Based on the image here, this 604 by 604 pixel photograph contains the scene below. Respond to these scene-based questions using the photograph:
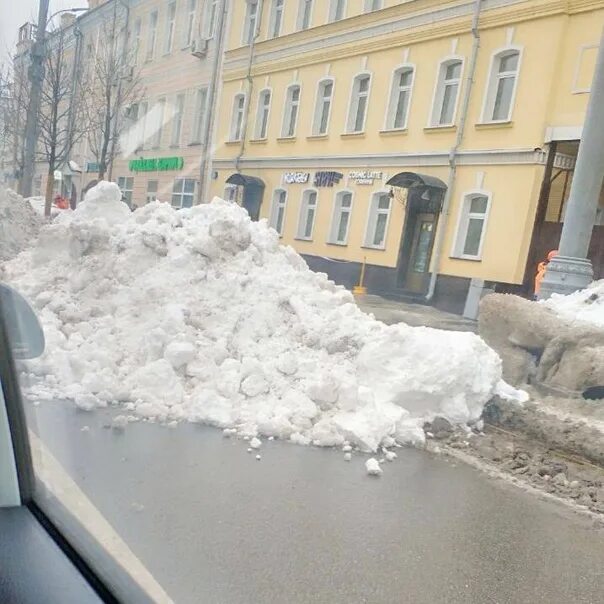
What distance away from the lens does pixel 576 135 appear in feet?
11.9

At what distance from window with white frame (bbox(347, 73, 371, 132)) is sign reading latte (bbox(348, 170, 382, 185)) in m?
0.24

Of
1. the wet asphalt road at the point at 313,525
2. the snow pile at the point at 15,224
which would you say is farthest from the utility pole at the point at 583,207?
the snow pile at the point at 15,224

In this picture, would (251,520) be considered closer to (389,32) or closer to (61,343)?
(61,343)

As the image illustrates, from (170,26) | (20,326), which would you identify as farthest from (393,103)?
(20,326)

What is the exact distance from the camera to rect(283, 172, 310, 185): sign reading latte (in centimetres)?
347

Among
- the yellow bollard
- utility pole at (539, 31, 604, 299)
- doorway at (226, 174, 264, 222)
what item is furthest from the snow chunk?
doorway at (226, 174, 264, 222)

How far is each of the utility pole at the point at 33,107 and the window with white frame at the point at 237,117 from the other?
1068 millimetres

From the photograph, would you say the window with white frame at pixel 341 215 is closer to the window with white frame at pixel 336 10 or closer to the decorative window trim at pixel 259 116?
the decorative window trim at pixel 259 116

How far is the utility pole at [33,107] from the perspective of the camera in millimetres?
2352

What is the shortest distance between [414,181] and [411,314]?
43.9 inches

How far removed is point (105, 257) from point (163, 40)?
285 centimetres

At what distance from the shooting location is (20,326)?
1785mm

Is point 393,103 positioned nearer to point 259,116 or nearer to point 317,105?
point 317,105

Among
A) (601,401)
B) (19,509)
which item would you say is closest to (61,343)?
(19,509)
